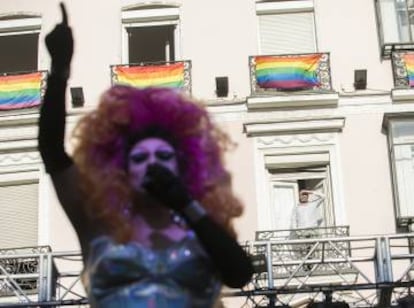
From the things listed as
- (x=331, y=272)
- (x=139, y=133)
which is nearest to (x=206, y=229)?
(x=139, y=133)

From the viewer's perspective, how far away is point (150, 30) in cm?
1587

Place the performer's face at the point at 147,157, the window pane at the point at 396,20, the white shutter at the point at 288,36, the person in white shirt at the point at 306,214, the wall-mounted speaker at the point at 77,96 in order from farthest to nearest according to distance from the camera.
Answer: the white shutter at the point at 288,36
the window pane at the point at 396,20
the wall-mounted speaker at the point at 77,96
the person in white shirt at the point at 306,214
the performer's face at the point at 147,157

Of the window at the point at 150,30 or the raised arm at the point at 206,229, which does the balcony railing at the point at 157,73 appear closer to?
the window at the point at 150,30

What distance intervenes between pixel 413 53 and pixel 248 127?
275 centimetres

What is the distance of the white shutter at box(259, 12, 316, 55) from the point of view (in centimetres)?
1556

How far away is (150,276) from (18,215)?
12.7 metres

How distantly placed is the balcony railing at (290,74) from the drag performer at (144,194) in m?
12.3

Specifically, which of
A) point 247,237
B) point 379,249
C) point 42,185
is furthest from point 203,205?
point 42,185

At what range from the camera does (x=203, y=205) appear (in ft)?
8.67

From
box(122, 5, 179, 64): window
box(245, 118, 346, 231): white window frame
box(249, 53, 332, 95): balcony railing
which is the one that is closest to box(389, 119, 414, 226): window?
box(245, 118, 346, 231): white window frame

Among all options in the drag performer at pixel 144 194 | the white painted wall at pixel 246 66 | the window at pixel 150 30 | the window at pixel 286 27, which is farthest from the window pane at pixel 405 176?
the drag performer at pixel 144 194

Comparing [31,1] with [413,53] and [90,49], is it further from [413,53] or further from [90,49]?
[413,53]

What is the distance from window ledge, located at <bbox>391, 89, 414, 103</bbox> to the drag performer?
40.8 feet

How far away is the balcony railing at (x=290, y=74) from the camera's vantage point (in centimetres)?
1505
